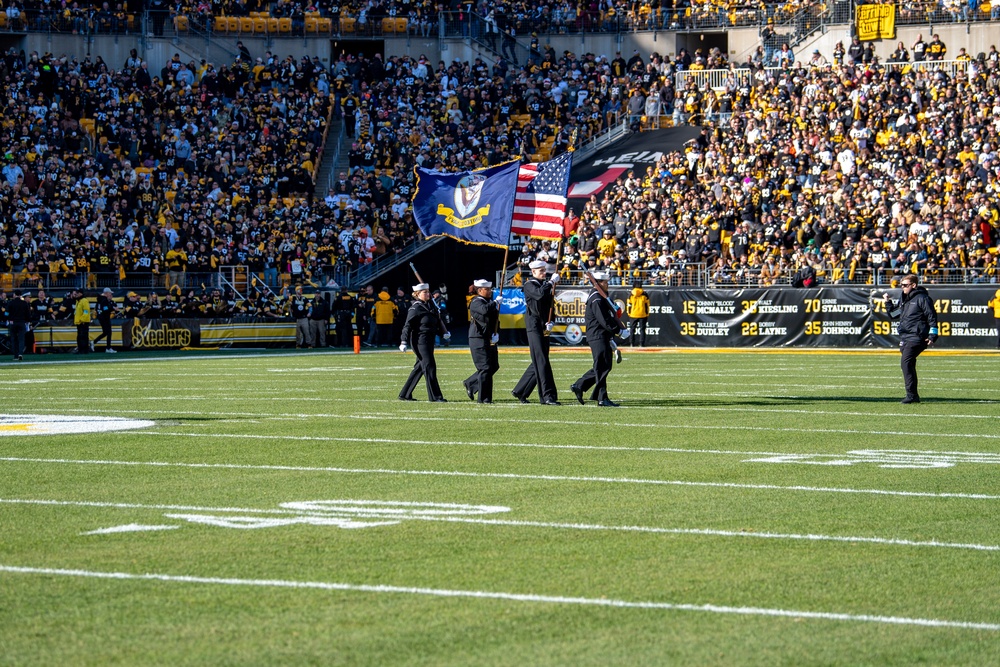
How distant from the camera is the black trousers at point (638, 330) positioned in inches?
1480

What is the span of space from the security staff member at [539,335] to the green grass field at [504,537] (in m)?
1.20

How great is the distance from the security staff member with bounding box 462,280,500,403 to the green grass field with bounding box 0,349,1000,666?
1153 mm

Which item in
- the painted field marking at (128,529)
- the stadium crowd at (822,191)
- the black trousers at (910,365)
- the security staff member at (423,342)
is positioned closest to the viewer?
the painted field marking at (128,529)

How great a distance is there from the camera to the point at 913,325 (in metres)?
19.7

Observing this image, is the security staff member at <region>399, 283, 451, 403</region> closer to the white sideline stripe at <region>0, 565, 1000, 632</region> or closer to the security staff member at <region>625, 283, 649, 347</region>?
the white sideline stripe at <region>0, 565, 1000, 632</region>

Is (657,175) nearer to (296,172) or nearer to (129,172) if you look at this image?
(296,172)

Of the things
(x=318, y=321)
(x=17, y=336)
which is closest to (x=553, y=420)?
(x=17, y=336)

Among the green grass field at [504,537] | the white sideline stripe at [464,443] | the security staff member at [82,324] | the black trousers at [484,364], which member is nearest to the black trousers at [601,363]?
the green grass field at [504,537]

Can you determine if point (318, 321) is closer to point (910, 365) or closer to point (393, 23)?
point (393, 23)

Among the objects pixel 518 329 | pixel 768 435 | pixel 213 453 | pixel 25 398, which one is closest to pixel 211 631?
pixel 213 453

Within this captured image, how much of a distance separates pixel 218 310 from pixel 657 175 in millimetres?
13212

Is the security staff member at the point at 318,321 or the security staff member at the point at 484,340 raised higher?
the security staff member at the point at 484,340

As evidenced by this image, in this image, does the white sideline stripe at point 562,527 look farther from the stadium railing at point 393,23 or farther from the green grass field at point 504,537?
the stadium railing at point 393,23

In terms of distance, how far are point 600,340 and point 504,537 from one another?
33.2ft
